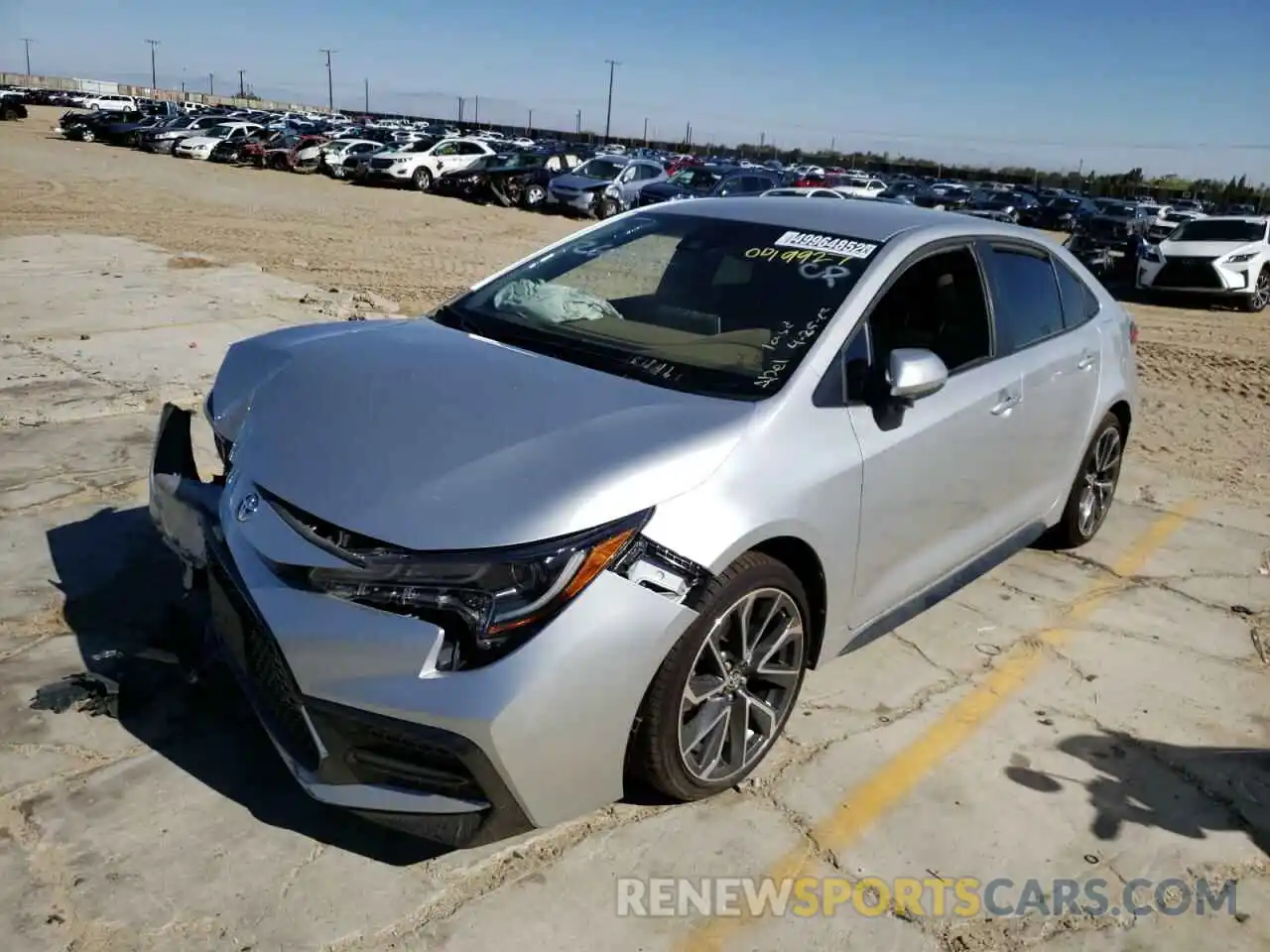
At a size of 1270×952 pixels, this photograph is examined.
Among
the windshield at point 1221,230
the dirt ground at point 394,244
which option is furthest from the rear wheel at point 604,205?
the windshield at point 1221,230

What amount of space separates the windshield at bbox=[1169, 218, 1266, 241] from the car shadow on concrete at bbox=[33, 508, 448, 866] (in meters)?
17.2

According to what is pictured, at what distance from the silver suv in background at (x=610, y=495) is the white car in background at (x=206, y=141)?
35627 millimetres

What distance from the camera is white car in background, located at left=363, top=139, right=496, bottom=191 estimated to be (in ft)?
99.3

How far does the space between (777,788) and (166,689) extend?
2.04 m

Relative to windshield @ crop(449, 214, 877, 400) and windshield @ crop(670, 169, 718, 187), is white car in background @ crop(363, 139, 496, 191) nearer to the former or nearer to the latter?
windshield @ crop(670, 169, 718, 187)

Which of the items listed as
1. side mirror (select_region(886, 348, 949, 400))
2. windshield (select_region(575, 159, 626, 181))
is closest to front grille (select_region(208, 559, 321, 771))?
side mirror (select_region(886, 348, 949, 400))

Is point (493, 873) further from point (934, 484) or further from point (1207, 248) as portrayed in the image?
point (1207, 248)

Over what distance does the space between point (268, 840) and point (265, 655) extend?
532mm

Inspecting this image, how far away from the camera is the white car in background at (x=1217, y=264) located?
626 inches

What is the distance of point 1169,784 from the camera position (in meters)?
3.40

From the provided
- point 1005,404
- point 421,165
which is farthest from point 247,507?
point 421,165

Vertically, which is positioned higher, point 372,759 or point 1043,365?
point 1043,365

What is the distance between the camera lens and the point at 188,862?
2664 mm

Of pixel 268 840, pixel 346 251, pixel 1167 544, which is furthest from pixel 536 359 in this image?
pixel 346 251
